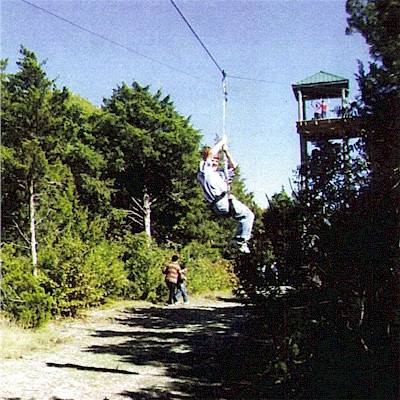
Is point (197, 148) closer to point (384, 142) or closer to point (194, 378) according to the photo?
point (194, 378)

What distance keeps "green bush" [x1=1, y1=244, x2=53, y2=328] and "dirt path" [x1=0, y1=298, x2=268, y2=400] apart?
609 mm

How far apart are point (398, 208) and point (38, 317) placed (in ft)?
26.5

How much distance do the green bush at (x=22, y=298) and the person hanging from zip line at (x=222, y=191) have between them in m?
6.56

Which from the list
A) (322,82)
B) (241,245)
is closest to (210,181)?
(241,245)

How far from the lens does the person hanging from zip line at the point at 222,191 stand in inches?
171

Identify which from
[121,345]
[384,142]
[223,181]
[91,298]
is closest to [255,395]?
[223,181]

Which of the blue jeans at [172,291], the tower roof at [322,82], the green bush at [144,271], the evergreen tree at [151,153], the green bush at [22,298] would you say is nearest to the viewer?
the tower roof at [322,82]

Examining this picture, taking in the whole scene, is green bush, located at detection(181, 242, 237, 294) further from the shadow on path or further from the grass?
the grass

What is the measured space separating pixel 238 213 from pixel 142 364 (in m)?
3.63

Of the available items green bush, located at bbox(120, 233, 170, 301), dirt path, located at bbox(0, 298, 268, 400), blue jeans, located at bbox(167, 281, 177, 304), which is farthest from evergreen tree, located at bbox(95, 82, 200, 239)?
dirt path, located at bbox(0, 298, 268, 400)

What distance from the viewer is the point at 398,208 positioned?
413 centimetres

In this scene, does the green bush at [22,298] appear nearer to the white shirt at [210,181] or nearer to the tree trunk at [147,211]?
the white shirt at [210,181]

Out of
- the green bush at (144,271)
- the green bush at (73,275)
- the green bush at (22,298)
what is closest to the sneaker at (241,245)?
the green bush at (22,298)

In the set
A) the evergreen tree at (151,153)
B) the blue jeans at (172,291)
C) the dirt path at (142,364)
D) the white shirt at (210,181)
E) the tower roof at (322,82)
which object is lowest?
the dirt path at (142,364)
